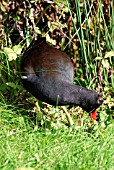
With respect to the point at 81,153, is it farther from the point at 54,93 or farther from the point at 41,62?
the point at 41,62

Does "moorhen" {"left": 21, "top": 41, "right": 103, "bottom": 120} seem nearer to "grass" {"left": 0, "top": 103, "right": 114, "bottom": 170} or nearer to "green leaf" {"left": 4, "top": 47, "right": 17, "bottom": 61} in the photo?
"green leaf" {"left": 4, "top": 47, "right": 17, "bottom": 61}

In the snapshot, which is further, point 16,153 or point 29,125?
point 29,125

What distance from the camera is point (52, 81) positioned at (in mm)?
4148

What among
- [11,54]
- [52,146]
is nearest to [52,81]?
[11,54]

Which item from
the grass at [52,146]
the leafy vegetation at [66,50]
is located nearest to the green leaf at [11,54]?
the leafy vegetation at [66,50]

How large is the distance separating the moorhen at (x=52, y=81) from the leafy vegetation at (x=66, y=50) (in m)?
0.21

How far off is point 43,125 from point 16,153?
0.81 metres

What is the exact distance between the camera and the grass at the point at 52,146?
3.38m

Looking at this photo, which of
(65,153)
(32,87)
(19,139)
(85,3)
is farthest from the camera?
(85,3)

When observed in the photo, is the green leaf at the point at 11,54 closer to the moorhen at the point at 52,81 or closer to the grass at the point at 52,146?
the moorhen at the point at 52,81

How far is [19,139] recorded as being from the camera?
153 inches

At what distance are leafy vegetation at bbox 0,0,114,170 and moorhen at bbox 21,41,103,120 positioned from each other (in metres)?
0.21

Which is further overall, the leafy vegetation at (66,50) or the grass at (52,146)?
the leafy vegetation at (66,50)

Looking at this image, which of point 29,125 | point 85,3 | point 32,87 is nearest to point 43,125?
point 29,125
